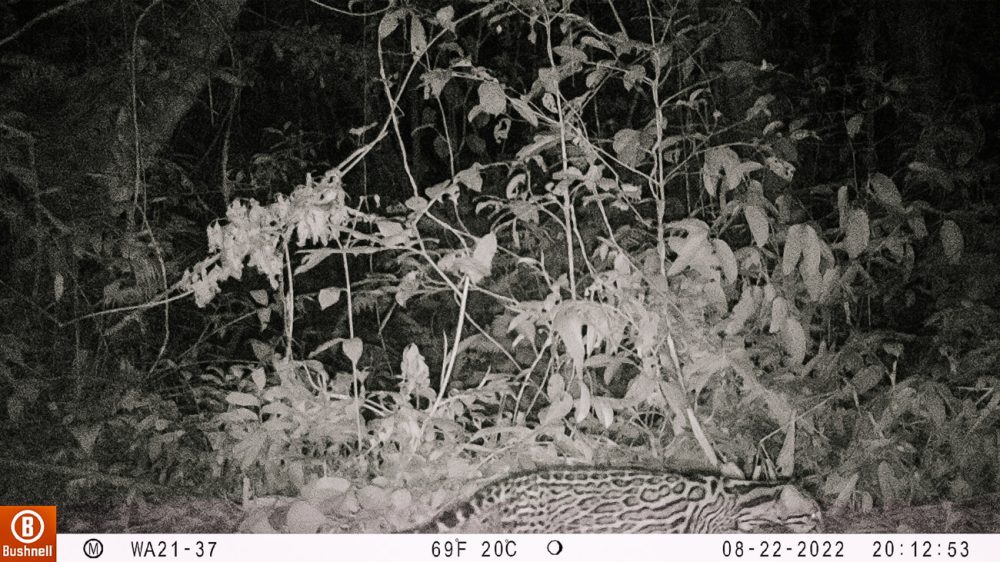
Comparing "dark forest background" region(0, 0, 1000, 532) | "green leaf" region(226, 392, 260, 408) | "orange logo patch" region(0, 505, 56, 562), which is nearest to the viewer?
"orange logo patch" region(0, 505, 56, 562)

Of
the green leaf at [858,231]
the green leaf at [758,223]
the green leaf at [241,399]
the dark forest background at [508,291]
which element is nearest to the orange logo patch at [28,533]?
the dark forest background at [508,291]

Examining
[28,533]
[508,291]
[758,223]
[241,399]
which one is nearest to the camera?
[758,223]

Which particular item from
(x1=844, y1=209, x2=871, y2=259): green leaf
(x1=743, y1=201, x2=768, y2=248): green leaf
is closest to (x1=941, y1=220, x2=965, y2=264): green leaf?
Answer: (x1=844, y1=209, x2=871, y2=259): green leaf

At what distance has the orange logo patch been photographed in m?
2.48

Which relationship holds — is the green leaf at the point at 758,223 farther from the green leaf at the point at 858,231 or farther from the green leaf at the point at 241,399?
the green leaf at the point at 241,399

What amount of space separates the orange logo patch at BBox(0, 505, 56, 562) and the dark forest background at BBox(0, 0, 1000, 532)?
42 cm

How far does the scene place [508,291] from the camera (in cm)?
409

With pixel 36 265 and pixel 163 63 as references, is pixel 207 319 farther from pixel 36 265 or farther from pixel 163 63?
pixel 163 63

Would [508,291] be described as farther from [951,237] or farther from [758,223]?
[951,237]

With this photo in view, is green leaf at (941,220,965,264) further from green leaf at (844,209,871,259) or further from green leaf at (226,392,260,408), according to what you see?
green leaf at (226,392,260,408)

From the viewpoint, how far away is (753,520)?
2373 mm

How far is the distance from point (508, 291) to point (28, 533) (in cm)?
222

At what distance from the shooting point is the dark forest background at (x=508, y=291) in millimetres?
2598

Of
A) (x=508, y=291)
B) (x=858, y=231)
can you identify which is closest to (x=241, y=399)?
(x=508, y=291)
